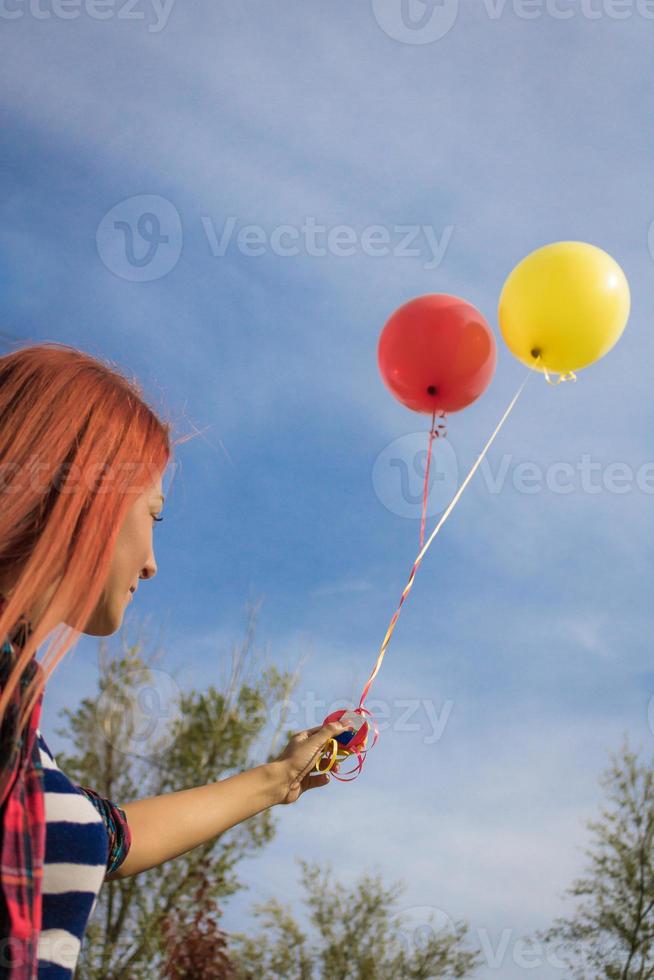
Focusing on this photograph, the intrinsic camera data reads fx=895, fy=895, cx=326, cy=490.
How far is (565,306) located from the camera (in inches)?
174

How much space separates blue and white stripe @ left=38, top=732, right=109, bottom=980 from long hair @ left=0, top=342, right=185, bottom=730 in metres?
0.18

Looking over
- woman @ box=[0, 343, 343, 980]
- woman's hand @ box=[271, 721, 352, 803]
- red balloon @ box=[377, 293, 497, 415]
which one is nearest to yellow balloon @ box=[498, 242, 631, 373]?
red balloon @ box=[377, 293, 497, 415]

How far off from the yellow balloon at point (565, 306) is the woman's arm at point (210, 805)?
9.60 feet

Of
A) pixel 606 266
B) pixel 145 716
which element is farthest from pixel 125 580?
pixel 145 716

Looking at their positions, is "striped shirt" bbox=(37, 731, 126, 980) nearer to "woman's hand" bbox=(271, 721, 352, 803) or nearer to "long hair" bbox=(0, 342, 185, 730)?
"long hair" bbox=(0, 342, 185, 730)

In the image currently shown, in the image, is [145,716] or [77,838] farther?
[145,716]

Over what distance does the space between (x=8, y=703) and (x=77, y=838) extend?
270mm

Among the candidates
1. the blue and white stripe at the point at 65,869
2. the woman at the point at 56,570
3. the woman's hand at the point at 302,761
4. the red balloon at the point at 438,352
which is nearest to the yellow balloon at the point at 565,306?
the red balloon at the point at 438,352

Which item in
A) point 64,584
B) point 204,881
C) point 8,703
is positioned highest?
point 204,881

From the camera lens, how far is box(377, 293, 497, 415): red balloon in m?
4.50

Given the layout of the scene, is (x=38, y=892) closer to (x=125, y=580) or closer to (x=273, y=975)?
(x=125, y=580)

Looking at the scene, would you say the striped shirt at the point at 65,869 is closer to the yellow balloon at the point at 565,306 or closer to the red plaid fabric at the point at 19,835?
the red plaid fabric at the point at 19,835

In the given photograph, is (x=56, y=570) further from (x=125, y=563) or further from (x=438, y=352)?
(x=438, y=352)

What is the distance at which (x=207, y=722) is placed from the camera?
1117 cm
